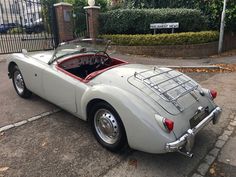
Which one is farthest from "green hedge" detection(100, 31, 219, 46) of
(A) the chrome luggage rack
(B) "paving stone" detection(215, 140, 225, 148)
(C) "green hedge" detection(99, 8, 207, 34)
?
(B) "paving stone" detection(215, 140, 225, 148)

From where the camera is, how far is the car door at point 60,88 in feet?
12.5

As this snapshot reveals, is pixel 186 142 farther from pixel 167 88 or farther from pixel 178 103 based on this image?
pixel 167 88

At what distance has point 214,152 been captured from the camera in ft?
11.5

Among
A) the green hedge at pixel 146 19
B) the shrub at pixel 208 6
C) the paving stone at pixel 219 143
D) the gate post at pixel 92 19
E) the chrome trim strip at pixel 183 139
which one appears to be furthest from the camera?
the shrub at pixel 208 6

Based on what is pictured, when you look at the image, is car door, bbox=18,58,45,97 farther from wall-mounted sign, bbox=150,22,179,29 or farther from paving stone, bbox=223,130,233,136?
wall-mounted sign, bbox=150,22,179,29

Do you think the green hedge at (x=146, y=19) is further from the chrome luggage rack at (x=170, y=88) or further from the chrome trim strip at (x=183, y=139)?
the chrome trim strip at (x=183, y=139)

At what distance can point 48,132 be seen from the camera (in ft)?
13.1

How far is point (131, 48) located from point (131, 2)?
4607mm

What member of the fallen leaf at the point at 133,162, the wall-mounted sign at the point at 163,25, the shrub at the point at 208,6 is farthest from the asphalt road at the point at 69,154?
the shrub at the point at 208,6

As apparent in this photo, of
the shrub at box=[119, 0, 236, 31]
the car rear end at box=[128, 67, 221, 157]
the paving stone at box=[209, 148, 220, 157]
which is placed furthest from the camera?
the shrub at box=[119, 0, 236, 31]

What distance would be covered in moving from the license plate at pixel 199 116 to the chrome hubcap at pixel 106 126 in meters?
0.95

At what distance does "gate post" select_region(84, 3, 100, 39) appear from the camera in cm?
1188

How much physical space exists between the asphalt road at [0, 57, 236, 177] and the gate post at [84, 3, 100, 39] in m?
8.07

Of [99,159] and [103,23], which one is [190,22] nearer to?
A: [103,23]
